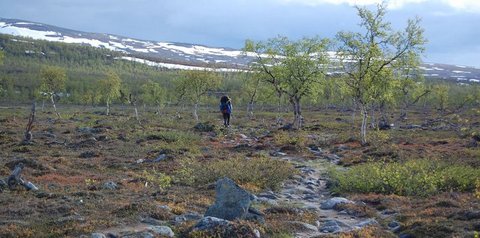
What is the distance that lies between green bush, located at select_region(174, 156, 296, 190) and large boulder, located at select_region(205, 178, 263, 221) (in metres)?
5.96

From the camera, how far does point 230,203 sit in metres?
12.4

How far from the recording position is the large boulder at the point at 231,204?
1224 cm

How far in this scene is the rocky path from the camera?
12.6 meters

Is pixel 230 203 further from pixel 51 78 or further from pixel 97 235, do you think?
pixel 51 78

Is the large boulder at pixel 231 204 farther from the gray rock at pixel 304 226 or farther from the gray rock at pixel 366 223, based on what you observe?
the gray rock at pixel 366 223

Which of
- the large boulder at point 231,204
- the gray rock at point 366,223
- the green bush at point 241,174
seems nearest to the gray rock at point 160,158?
the green bush at point 241,174

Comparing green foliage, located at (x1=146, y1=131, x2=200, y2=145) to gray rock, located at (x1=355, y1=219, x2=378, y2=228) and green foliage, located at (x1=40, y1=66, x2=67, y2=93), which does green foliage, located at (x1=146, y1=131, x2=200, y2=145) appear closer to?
gray rock, located at (x1=355, y1=219, x2=378, y2=228)

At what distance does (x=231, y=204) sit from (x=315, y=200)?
5.79 meters

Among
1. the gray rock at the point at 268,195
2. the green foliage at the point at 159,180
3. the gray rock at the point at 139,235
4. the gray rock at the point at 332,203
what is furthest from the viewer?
the green foliage at the point at 159,180

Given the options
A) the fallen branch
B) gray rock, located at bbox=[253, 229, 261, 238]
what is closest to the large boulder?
gray rock, located at bbox=[253, 229, 261, 238]

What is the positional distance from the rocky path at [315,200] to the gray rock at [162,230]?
Answer: 320 cm

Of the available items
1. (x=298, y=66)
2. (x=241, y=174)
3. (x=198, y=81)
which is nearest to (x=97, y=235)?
(x=241, y=174)

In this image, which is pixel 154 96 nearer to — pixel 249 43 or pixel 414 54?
pixel 249 43

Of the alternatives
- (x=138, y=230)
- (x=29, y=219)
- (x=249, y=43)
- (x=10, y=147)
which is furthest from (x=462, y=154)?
(x=249, y=43)
